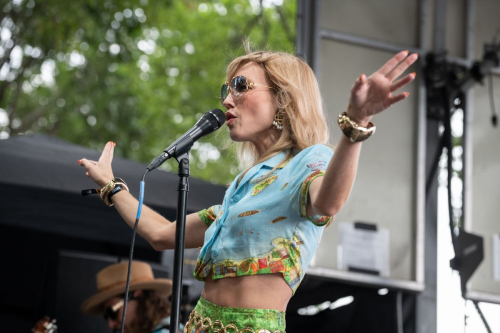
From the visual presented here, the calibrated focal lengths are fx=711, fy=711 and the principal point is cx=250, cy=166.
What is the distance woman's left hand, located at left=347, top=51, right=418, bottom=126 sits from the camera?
178 cm

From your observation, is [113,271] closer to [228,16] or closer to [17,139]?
[17,139]

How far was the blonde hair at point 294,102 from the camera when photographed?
2.46 m

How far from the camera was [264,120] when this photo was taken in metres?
2.51

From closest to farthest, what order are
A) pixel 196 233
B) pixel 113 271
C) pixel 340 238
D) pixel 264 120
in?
pixel 264 120
pixel 196 233
pixel 340 238
pixel 113 271

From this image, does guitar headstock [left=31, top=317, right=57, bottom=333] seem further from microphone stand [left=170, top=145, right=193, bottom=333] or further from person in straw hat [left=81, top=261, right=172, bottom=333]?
microphone stand [left=170, top=145, right=193, bottom=333]

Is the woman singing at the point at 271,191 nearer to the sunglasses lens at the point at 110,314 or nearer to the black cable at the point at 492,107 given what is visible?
the sunglasses lens at the point at 110,314

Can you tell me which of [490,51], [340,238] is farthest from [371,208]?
[490,51]

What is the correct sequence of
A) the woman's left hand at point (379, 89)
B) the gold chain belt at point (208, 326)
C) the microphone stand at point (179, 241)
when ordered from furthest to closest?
the gold chain belt at point (208, 326)
the microphone stand at point (179, 241)
the woman's left hand at point (379, 89)

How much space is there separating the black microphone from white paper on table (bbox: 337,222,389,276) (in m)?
2.64

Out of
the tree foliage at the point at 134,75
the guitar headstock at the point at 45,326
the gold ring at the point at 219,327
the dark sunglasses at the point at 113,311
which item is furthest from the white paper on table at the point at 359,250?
the tree foliage at the point at 134,75

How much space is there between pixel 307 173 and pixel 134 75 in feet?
50.5

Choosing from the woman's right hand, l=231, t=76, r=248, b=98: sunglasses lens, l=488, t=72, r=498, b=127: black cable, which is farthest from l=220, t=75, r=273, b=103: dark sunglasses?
l=488, t=72, r=498, b=127: black cable

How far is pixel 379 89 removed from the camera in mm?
1782

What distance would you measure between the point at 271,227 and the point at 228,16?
15.2m
